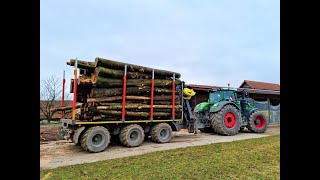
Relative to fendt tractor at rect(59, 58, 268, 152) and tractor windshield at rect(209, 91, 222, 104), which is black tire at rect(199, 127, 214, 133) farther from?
fendt tractor at rect(59, 58, 268, 152)

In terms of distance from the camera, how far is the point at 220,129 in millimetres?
12367

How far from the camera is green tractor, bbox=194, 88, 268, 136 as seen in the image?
12.4 meters

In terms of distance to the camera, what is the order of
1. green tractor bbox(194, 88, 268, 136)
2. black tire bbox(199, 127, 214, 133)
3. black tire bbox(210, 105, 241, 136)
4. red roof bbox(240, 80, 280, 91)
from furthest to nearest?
red roof bbox(240, 80, 280, 91) < black tire bbox(199, 127, 214, 133) < green tractor bbox(194, 88, 268, 136) < black tire bbox(210, 105, 241, 136)

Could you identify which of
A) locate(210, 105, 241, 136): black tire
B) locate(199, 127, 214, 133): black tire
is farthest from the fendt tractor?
locate(199, 127, 214, 133): black tire

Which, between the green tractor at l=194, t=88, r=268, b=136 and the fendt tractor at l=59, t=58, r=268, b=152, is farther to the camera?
the green tractor at l=194, t=88, r=268, b=136

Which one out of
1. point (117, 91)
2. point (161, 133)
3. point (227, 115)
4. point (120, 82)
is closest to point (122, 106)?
point (117, 91)

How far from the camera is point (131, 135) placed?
925 cm

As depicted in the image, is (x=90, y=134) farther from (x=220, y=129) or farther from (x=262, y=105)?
(x=262, y=105)

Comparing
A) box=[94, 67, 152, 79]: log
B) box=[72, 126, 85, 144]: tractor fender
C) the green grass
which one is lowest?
the green grass

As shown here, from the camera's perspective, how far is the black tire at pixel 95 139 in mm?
8031

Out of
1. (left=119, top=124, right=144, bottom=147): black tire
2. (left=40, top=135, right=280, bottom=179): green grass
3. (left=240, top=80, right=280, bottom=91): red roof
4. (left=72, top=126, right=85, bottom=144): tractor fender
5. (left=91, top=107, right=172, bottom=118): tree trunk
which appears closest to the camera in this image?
(left=40, top=135, right=280, bottom=179): green grass

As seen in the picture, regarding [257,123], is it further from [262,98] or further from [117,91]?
[262,98]
